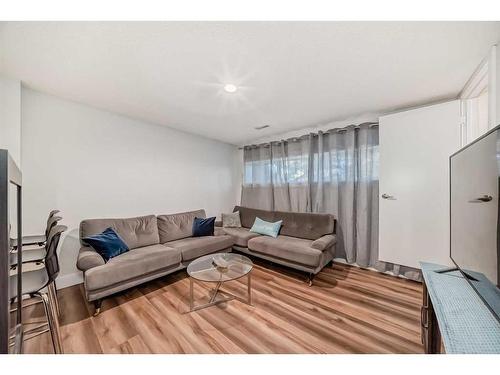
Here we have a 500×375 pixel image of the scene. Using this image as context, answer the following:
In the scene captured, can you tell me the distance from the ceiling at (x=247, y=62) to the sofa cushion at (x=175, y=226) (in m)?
1.67

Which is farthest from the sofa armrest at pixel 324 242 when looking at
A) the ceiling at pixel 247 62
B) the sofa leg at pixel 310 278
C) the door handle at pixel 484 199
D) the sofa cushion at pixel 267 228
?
the ceiling at pixel 247 62

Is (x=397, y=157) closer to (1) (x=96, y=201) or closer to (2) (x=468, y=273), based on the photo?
(2) (x=468, y=273)

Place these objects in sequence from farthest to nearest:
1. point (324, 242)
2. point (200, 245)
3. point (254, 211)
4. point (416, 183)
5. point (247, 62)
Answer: point (254, 211) < point (200, 245) < point (324, 242) < point (416, 183) < point (247, 62)

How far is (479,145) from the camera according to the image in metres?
1.02

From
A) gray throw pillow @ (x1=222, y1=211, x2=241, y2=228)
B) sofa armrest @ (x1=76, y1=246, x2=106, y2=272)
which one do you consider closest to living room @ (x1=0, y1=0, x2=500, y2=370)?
sofa armrest @ (x1=76, y1=246, x2=106, y2=272)

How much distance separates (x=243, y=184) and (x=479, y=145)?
148 inches

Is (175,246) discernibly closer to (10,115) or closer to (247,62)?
(10,115)

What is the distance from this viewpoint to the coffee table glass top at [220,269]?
1.93 metres

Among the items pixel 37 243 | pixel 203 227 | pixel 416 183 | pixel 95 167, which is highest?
pixel 95 167

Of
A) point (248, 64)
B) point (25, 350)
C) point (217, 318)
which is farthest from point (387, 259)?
point (25, 350)

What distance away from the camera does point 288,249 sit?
2.61 metres

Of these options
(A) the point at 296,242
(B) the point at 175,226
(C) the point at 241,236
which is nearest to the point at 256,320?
(A) the point at 296,242

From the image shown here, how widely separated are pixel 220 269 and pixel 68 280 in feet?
6.48

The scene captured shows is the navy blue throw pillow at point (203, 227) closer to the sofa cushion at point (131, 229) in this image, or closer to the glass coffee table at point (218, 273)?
the sofa cushion at point (131, 229)
